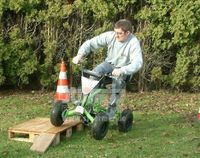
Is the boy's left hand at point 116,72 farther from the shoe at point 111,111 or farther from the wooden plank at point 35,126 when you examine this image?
the wooden plank at point 35,126

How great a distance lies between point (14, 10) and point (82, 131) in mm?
4026

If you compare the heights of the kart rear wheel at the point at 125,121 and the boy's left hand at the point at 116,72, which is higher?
the boy's left hand at the point at 116,72

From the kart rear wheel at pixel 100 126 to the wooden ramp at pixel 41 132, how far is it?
0.52 meters

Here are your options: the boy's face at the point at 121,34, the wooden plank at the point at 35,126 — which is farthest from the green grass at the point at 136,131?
the boy's face at the point at 121,34

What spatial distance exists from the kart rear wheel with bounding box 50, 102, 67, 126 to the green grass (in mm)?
287

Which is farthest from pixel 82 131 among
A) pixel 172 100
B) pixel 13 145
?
pixel 172 100

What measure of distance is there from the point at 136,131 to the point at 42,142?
1.67 meters

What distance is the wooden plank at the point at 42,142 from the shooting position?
23.4ft

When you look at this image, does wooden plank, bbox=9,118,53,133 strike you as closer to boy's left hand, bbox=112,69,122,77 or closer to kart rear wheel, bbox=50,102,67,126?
kart rear wheel, bbox=50,102,67,126

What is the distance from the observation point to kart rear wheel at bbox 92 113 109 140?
7289mm

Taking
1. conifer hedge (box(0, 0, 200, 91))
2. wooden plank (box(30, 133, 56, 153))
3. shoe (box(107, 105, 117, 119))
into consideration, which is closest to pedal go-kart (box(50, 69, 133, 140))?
shoe (box(107, 105, 117, 119))

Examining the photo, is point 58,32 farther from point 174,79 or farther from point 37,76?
point 174,79

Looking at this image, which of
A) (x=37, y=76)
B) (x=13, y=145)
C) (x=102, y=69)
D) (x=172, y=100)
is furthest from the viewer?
(x=37, y=76)

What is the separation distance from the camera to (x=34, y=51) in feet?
37.7
